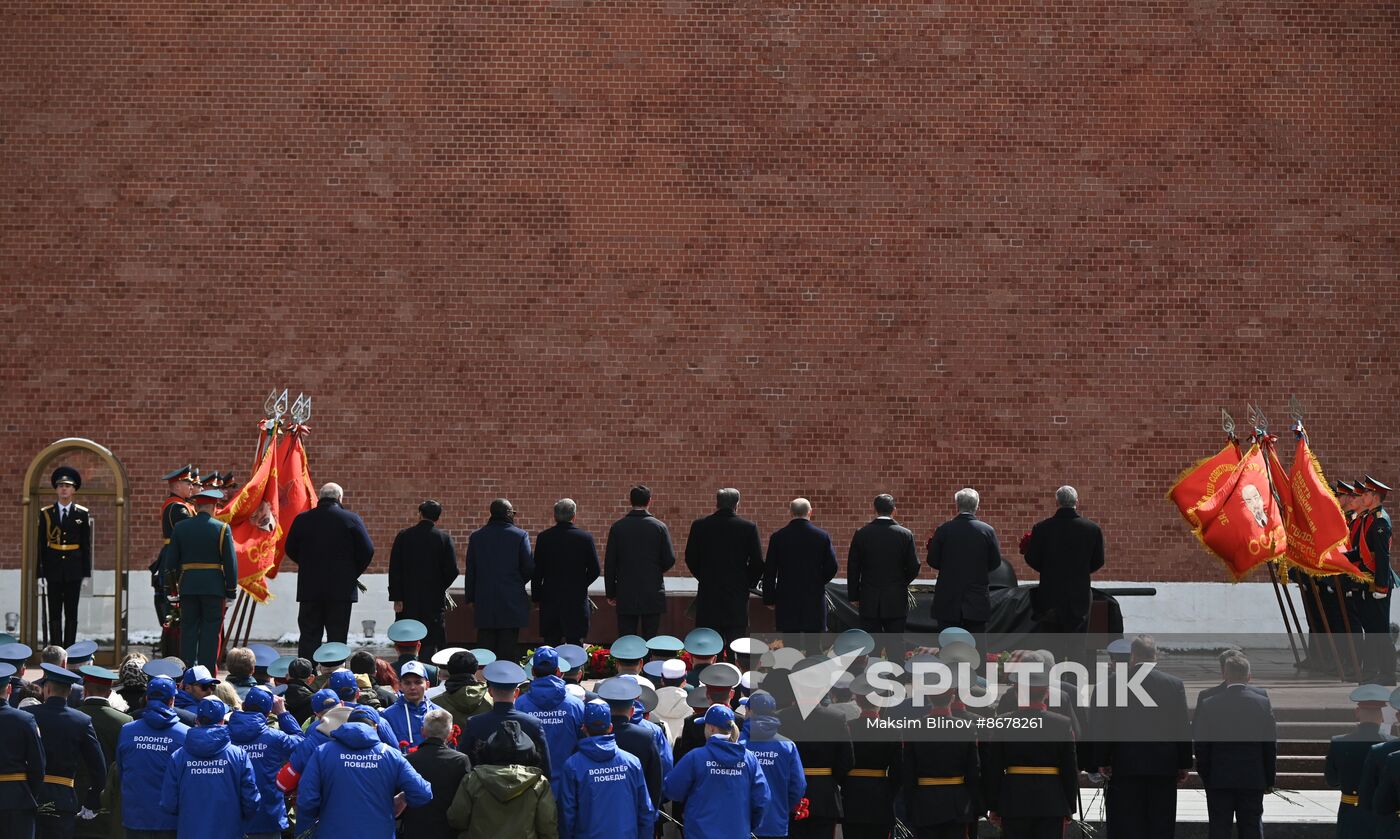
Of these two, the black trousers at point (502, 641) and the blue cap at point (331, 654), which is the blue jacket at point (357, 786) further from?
the black trousers at point (502, 641)

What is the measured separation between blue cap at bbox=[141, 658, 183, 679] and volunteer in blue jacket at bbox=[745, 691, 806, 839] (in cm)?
349

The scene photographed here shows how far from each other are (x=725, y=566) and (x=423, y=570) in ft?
7.86

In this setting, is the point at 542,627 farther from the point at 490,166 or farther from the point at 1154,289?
the point at 1154,289

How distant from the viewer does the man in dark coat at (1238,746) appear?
941 cm

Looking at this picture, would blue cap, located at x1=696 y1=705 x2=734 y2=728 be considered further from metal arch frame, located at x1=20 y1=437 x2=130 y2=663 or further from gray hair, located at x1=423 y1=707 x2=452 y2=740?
metal arch frame, located at x1=20 y1=437 x2=130 y2=663

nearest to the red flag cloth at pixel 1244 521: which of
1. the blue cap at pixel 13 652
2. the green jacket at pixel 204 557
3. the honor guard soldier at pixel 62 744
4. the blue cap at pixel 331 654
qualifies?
the blue cap at pixel 331 654

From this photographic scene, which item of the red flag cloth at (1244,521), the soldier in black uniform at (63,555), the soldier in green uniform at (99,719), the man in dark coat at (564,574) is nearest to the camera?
the soldier in green uniform at (99,719)

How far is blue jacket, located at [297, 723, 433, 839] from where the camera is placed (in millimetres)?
7488

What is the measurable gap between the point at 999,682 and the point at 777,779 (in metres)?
1.82

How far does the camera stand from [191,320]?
17.1 metres

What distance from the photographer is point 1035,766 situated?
29.0 feet

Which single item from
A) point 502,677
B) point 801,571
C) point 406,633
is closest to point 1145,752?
point 801,571

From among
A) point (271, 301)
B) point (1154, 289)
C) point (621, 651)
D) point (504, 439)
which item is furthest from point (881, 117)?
point (621, 651)

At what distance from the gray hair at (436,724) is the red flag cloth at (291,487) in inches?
278
